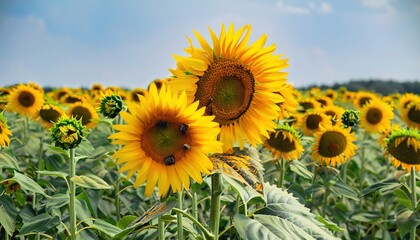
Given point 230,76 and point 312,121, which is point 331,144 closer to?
point 312,121

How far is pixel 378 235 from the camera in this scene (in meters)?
4.16

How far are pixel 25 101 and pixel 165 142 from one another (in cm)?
386

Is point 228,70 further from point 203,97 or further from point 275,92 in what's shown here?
point 275,92

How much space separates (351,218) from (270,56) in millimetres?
2385

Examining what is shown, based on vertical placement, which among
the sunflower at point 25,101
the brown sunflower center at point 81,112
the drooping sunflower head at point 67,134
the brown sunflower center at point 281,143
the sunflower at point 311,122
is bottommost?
the drooping sunflower head at point 67,134

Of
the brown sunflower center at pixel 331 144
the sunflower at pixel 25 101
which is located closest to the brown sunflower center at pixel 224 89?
the brown sunflower center at pixel 331 144

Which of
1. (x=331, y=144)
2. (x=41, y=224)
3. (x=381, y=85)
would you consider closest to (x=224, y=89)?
(x=41, y=224)

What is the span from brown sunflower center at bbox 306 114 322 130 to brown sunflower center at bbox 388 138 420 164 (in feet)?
2.99

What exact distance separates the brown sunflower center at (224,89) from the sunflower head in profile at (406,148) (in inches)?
71.8

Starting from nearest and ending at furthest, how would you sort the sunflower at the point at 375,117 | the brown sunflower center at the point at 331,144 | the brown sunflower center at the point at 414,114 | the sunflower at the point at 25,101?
the brown sunflower center at the point at 331,144
the sunflower at the point at 25,101
the sunflower at the point at 375,117
the brown sunflower center at the point at 414,114

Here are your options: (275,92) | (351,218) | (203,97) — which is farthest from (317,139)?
(203,97)

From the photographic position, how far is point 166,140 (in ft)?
5.11

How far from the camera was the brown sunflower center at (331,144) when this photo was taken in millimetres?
3590

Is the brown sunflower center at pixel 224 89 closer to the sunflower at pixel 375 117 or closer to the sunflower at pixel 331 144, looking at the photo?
the sunflower at pixel 331 144
